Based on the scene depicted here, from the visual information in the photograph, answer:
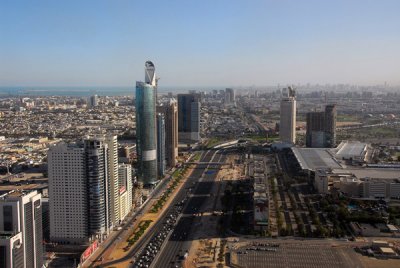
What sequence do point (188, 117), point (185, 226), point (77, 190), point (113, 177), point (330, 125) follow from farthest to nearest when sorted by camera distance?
1. point (188, 117)
2. point (330, 125)
3. point (185, 226)
4. point (113, 177)
5. point (77, 190)

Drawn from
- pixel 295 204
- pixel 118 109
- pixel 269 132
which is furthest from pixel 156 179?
pixel 118 109

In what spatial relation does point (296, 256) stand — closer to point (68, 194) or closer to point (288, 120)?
point (68, 194)

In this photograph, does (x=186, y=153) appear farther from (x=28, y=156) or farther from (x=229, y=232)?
(x=229, y=232)

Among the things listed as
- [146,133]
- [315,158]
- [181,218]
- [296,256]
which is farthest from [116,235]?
[315,158]

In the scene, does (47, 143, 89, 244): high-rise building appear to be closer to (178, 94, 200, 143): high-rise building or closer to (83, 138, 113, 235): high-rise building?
(83, 138, 113, 235): high-rise building

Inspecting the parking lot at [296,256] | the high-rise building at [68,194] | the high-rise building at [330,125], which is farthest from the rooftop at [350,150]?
the high-rise building at [68,194]

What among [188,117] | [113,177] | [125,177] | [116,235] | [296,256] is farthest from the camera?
[188,117]
